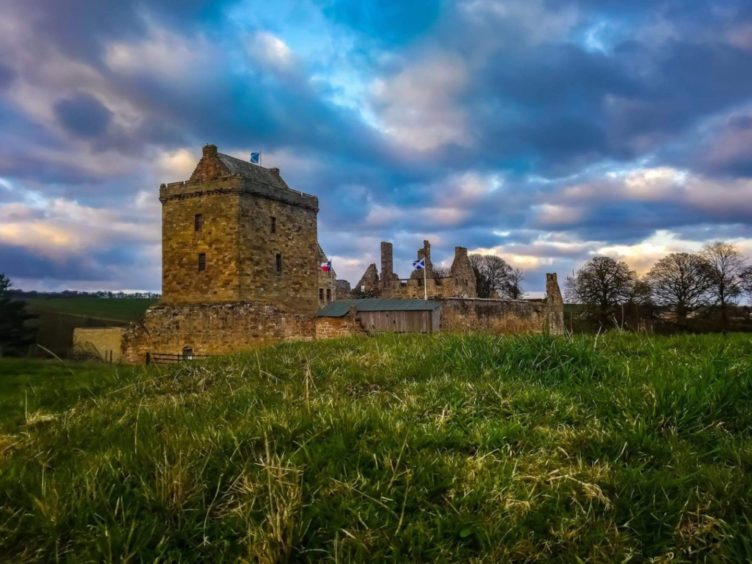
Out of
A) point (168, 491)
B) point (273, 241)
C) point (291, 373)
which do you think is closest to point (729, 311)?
point (273, 241)

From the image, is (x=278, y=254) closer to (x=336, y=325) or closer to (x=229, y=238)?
(x=229, y=238)

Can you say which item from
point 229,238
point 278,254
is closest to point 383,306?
point 278,254

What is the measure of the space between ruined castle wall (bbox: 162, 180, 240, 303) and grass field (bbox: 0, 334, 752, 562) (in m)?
26.0

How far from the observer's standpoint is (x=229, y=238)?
30.5 m

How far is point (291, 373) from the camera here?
6109 mm

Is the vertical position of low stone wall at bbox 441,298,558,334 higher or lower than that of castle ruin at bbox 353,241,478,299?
lower

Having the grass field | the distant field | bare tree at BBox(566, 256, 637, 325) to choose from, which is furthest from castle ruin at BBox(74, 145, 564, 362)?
the distant field

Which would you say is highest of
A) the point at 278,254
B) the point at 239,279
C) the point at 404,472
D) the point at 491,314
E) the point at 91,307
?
the point at 278,254

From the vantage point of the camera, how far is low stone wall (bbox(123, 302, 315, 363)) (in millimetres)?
29547

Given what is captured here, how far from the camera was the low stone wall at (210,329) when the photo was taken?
2955 centimetres

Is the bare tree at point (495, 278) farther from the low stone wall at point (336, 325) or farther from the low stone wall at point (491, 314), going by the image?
the low stone wall at point (336, 325)

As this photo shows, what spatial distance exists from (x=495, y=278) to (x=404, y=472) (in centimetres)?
6978

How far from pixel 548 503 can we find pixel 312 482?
4.40 feet

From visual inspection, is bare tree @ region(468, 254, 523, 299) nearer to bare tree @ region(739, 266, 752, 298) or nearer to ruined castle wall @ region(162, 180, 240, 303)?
bare tree @ region(739, 266, 752, 298)
